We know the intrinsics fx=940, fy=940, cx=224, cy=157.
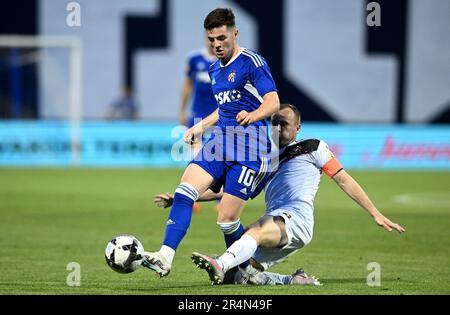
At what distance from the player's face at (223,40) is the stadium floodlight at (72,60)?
17.9 metres

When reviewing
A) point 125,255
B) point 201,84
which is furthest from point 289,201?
point 201,84

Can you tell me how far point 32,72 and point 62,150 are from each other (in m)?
3.93

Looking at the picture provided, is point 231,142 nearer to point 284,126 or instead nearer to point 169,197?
point 284,126

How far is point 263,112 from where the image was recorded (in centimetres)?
790

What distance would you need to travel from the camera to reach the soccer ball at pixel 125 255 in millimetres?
7762

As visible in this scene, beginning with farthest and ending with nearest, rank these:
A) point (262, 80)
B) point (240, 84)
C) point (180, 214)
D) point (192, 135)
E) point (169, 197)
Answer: point (192, 135) < point (169, 197) < point (240, 84) < point (262, 80) < point (180, 214)

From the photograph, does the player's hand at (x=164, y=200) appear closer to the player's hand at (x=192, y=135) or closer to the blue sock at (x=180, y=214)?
the blue sock at (x=180, y=214)

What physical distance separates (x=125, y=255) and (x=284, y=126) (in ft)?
6.28

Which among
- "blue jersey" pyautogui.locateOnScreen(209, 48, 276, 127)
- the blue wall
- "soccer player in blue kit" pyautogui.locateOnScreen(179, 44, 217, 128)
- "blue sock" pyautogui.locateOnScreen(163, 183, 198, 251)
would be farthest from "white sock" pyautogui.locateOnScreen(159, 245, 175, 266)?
the blue wall

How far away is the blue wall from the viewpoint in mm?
25688
